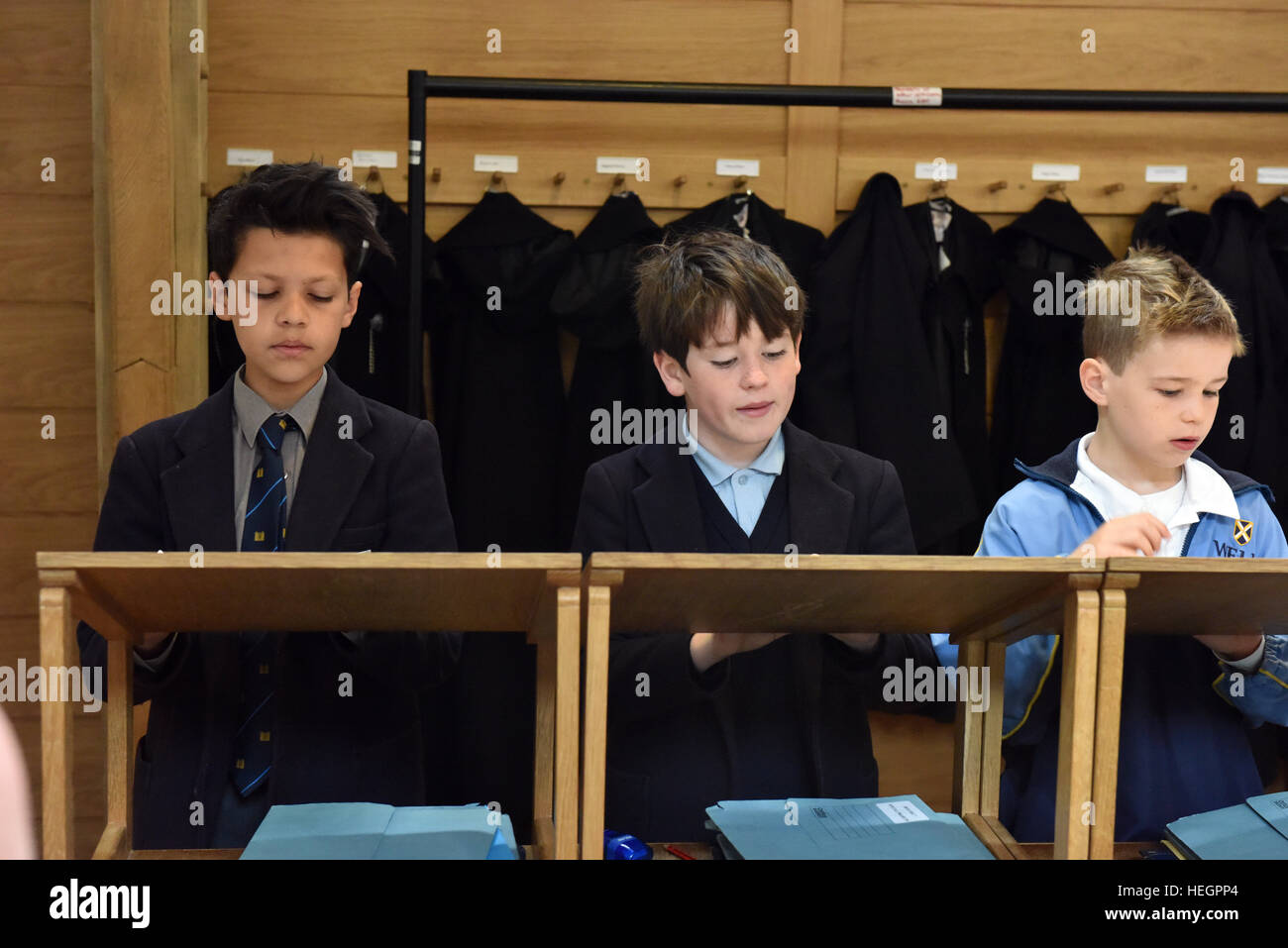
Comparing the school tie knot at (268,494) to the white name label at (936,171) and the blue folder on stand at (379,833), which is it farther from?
the white name label at (936,171)

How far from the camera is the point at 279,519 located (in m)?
1.83

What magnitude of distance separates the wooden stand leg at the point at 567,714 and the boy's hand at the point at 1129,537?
0.64 m

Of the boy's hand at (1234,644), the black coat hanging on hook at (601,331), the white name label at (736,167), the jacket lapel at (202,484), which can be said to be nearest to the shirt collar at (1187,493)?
the boy's hand at (1234,644)

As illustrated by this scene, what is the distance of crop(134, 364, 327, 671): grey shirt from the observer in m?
1.87

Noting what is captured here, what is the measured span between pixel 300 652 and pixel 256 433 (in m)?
0.32

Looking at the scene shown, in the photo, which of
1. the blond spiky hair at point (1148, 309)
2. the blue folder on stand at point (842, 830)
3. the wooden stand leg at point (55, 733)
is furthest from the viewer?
the blond spiky hair at point (1148, 309)

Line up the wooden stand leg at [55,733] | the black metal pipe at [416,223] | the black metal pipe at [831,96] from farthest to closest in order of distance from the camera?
the black metal pipe at [831,96] → the black metal pipe at [416,223] → the wooden stand leg at [55,733]

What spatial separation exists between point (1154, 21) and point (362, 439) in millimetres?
2695

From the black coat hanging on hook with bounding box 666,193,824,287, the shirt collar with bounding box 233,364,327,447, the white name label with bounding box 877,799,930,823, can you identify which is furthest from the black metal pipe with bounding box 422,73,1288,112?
the white name label with bounding box 877,799,930,823

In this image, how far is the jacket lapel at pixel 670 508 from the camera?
188 cm

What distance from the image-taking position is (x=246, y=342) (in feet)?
6.11
